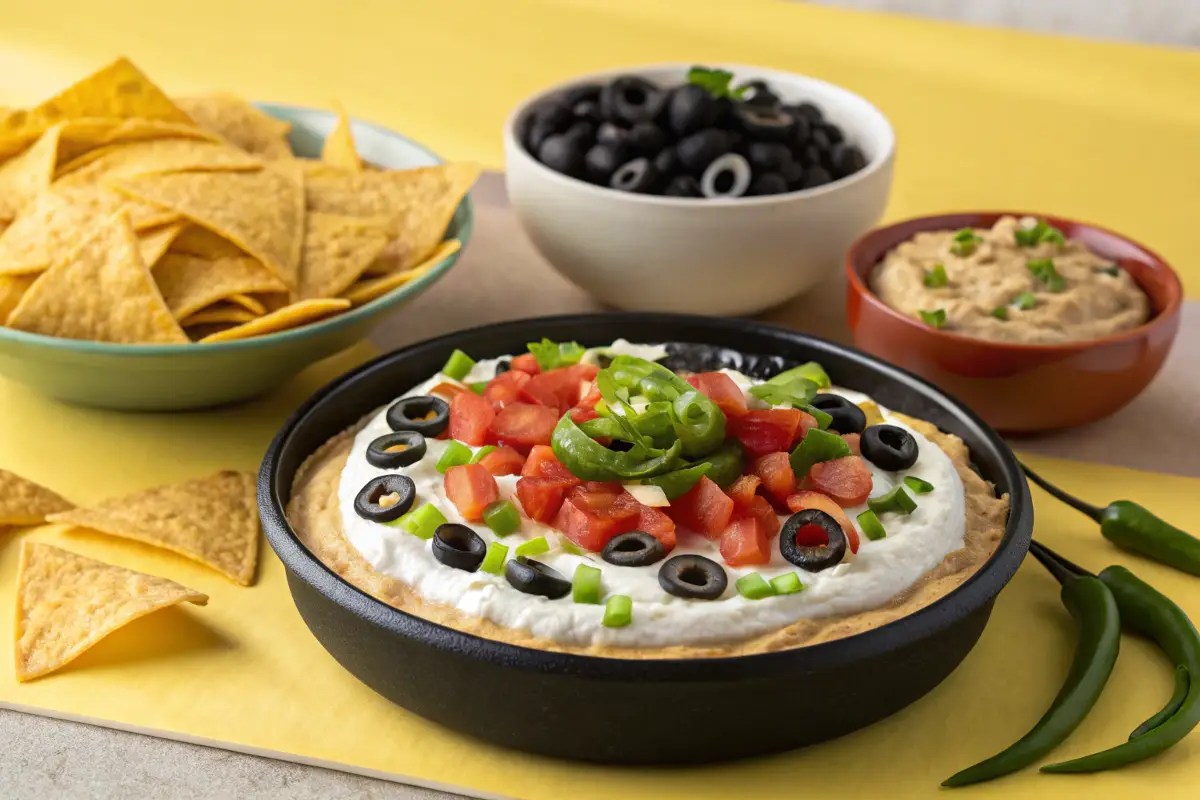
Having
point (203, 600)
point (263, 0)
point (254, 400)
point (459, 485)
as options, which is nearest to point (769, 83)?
point (254, 400)

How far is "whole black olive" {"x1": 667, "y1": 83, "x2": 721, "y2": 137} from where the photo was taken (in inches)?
151

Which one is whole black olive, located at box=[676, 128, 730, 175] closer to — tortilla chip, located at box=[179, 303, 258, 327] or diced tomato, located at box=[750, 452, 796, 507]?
tortilla chip, located at box=[179, 303, 258, 327]

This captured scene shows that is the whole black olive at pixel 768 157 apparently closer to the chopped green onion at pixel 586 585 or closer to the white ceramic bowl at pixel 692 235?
the white ceramic bowl at pixel 692 235

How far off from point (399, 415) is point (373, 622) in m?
0.69

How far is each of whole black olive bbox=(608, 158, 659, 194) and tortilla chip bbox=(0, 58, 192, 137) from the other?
1.24 m

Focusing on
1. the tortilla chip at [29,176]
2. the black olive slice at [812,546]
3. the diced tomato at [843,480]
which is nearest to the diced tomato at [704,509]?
the black olive slice at [812,546]

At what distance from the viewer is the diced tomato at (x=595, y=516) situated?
251 cm

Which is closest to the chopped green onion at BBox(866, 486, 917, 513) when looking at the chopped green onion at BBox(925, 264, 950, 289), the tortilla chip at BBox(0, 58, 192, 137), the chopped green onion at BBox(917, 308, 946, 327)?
the chopped green onion at BBox(917, 308, 946, 327)

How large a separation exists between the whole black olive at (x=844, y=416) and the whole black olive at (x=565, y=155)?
1.27m

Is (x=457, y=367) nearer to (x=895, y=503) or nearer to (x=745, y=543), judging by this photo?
(x=745, y=543)

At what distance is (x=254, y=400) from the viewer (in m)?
3.66

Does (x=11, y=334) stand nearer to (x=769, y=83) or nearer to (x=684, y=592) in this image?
(x=684, y=592)

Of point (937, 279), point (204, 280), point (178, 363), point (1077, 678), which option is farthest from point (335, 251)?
point (1077, 678)

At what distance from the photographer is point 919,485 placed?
2.71 m
